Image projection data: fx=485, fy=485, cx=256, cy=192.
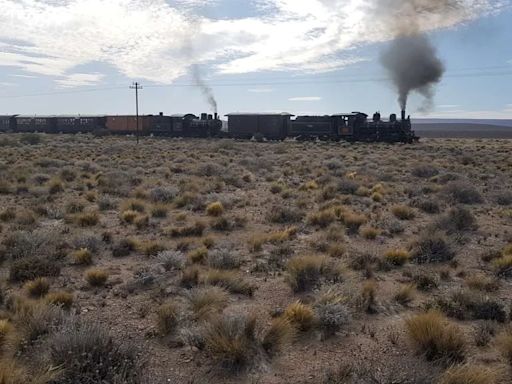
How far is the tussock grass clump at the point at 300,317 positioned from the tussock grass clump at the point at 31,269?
15.2 feet

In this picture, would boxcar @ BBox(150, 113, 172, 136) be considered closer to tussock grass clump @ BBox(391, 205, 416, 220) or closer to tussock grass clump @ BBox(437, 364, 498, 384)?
tussock grass clump @ BBox(391, 205, 416, 220)

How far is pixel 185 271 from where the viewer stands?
8875mm

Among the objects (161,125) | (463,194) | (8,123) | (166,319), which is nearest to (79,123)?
(8,123)

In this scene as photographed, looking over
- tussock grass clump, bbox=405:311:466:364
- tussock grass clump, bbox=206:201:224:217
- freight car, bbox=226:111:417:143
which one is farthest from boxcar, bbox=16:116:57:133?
tussock grass clump, bbox=405:311:466:364

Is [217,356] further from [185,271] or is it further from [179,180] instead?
[179,180]

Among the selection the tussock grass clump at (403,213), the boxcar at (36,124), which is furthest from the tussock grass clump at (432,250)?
the boxcar at (36,124)

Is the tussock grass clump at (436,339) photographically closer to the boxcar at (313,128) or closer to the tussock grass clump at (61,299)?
the tussock grass clump at (61,299)

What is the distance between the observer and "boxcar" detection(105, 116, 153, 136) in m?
70.1

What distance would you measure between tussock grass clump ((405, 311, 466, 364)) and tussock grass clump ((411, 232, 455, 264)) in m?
4.08

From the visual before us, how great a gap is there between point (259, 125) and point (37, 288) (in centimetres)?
5787

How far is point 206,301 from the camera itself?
24.2ft

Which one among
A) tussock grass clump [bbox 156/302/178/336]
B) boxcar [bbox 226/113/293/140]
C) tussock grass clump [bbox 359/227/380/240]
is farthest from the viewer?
boxcar [bbox 226/113/293/140]

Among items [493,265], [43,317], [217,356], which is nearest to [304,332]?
[217,356]

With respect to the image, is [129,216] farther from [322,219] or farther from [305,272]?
[305,272]
